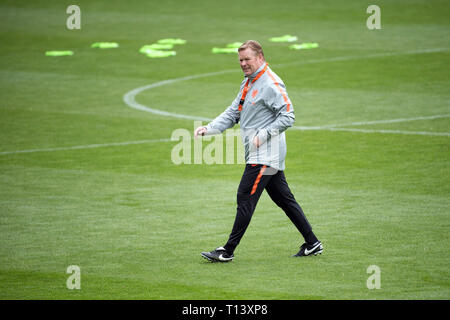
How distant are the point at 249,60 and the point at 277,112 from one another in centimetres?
53

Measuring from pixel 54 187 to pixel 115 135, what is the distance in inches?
131

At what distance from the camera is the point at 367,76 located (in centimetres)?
1858

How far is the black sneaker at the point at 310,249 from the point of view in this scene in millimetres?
7734

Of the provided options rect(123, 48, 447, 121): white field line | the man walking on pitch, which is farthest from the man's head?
rect(123, 48, 447, 121): white field line

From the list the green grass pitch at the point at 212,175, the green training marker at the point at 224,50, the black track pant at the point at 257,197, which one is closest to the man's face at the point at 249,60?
the black track pant at the point at 257,197

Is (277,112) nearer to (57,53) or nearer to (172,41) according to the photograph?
(57,53)

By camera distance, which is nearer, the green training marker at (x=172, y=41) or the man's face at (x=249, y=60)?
the man's face at (x=249, y=60)

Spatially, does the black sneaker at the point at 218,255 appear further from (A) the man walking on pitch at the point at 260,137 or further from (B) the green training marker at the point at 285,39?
(B) the green training marker at the point at 285,39

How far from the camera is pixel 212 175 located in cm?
1165

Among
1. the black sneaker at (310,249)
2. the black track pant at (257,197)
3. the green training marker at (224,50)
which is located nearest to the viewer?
the black track pant at (257,197)

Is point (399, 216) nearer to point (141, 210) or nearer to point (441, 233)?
point (441, 233)

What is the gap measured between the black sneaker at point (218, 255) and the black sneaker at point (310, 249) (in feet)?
2.19
